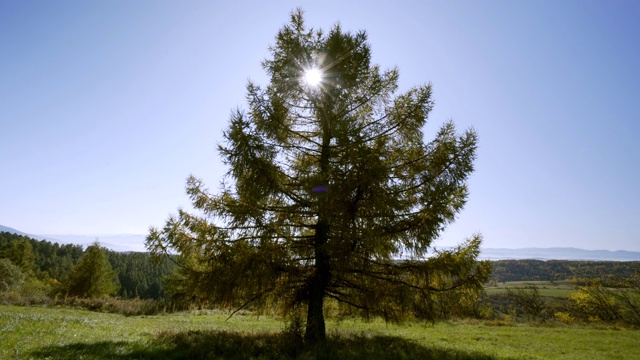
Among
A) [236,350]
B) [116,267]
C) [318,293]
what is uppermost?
[318,293]

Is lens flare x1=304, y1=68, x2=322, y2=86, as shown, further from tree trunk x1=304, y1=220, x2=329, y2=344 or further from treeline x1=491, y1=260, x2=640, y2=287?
treeline x1=491, y1=260, x2=640, y2=287

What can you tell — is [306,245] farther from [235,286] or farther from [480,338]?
[480,338]

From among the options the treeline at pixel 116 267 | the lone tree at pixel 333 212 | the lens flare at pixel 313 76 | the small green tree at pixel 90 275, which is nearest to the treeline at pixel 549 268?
the lone tree at pixel 333 212

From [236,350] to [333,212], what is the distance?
4542mm

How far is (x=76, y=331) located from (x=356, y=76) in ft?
40.8

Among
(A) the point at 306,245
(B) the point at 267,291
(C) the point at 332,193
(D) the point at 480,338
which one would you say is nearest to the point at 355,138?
(C) the point at 332,193

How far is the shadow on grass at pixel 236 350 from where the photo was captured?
24.3 ft

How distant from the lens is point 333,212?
8.64m

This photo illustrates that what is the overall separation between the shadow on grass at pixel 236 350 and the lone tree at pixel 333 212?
0.99 metres

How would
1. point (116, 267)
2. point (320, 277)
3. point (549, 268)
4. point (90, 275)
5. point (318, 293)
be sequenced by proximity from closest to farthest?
point (320, 277), point (318, 293), point (90, 275), point (549, 268), point (116, 267)

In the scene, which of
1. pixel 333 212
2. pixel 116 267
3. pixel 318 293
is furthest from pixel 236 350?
pixel 116 267

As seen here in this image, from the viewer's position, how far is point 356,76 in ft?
37.4

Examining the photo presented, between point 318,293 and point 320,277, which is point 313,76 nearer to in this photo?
point 320,277

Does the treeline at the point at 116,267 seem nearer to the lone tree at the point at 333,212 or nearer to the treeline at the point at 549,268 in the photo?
the treeline at the point at 549,268
